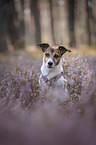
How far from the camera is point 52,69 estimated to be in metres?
3.26

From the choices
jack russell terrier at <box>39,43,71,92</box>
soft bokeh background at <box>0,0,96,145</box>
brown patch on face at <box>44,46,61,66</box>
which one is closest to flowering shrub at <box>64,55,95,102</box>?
soft bokeh background at <box>0,0,96,145</box>

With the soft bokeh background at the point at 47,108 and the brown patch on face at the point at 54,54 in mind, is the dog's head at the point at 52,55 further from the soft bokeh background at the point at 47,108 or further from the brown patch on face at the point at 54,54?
the soft bokeh background at the point at 47,108

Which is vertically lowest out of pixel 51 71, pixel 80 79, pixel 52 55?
pixel 80 79

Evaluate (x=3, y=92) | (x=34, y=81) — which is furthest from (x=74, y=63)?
(x=3, y=92)

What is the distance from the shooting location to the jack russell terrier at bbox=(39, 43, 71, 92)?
3102 millimetres

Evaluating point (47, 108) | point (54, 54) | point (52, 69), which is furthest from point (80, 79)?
point (47, 108)

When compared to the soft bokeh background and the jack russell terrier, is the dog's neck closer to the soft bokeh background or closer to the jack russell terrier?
the jack russell terrier

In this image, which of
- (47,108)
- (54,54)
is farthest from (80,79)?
(47,108)

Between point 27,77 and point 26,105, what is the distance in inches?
29.1

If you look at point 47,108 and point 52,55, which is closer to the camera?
point 47,108

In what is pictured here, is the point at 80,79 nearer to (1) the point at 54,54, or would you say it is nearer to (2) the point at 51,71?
(2) the point at 51,71

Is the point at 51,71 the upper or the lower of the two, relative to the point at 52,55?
lower

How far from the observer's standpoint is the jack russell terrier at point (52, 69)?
3102 mm

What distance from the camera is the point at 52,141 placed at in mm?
1105
